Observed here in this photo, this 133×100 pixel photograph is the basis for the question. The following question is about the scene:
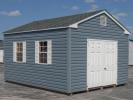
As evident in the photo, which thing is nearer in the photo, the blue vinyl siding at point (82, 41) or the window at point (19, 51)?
the blue vinyl siding at point (82, 41)

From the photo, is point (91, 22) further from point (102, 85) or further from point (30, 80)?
point (30, 80)

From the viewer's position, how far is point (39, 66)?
15.4 m

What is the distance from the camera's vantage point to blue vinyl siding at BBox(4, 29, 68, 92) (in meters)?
13.9

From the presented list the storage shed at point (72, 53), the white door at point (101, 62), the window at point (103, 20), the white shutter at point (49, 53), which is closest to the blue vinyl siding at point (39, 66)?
the storage shed at point (72, 53)

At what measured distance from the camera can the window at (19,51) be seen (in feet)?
54.3

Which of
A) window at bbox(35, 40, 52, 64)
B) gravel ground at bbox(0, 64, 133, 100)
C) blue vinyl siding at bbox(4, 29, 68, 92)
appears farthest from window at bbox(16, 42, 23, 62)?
gravel ground at bbox(0, 64, 133, 100)

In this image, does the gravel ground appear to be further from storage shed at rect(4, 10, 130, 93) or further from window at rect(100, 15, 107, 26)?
window at rect(100, 15, 107, 26)

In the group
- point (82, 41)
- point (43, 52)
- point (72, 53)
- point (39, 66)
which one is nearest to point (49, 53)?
point (43, 52)

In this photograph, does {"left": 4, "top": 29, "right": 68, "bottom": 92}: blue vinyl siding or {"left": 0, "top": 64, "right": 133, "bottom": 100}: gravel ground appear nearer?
{"left": 0, "top": 64, "right": 133, "bottom": 100}: gravel ground

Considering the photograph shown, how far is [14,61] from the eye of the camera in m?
17.4

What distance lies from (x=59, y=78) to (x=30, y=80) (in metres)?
2.54

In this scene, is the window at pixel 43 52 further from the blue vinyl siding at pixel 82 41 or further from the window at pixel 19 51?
the blue vinyl siding at pixel 82 41

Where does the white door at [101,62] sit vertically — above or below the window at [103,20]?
below

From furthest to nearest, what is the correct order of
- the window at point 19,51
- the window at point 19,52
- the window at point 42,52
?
the window at point 19,52 → the window at point 19,51 → the window at point 42,52
